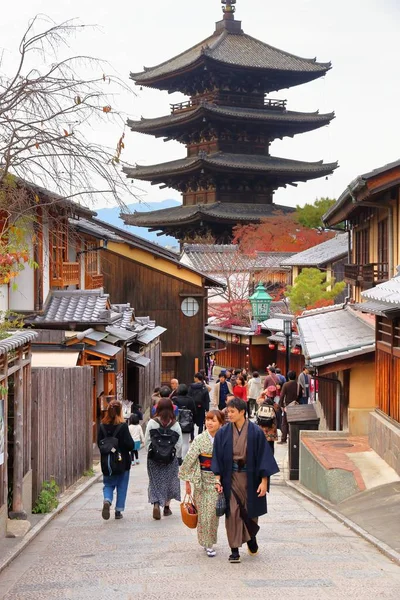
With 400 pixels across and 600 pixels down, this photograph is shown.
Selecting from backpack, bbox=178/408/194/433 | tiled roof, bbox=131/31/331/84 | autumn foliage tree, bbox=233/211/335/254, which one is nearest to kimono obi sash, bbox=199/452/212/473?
backpack, bbox=178/408/194/433

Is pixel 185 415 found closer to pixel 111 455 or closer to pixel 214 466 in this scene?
pixel 111 455

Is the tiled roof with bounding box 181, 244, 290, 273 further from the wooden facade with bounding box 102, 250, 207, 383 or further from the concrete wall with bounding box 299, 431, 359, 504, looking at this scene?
the concrete wall with bounding box 299, 431, 359, 504

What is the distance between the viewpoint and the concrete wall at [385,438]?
1106 cm

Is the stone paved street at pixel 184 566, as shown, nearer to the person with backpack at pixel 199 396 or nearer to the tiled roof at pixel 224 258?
the person with backpack at pixel 199 396

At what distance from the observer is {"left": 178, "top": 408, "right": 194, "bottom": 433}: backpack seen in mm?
12444

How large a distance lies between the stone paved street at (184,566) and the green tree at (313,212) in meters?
32.0

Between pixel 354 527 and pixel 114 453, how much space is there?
253cm

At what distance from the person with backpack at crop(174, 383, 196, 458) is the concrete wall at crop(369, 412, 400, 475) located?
251 cm

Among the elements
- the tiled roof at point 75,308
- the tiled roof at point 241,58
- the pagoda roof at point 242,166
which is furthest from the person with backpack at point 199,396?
the tiled roof at point 241,58

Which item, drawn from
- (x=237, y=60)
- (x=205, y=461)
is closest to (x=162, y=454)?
(x=205, y=461)

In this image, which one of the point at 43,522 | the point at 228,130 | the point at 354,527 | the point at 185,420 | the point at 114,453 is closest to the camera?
the point at 354,527

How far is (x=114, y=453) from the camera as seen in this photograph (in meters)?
9.59

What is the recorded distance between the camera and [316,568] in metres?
7.04

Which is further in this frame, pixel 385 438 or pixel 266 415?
pixel 266 415
